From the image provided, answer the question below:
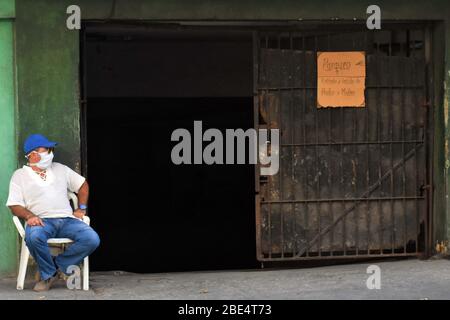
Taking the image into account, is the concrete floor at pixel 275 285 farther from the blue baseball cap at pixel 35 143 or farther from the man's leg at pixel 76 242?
the blue baseball cap at pixel 35 143

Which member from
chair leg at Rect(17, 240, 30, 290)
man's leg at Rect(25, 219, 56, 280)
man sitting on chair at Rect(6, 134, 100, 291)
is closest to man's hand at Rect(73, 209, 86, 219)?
man sitting on chair at Rect(6, 134, 100, 291)

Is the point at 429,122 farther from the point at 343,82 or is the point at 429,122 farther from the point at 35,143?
the point at 35,143

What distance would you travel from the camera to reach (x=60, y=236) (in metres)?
7.82

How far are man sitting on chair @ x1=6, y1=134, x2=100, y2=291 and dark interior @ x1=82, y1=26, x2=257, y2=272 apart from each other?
5094 millimetres

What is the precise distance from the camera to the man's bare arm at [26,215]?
766cm

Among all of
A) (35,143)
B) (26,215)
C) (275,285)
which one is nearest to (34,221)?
(26,215)

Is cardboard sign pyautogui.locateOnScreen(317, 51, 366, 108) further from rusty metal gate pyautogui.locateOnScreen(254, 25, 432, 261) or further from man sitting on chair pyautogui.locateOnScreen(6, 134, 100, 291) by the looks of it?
man sitting on chair pyautogui.locateOnScreen(6, 134, 100, 291)

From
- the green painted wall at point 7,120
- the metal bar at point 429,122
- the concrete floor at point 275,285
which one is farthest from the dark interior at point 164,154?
the concrete floor at point 275,285

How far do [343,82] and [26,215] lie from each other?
3.27 metres

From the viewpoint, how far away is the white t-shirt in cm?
780

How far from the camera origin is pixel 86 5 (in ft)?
27.3

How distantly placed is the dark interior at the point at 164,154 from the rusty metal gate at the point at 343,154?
3.86 meters

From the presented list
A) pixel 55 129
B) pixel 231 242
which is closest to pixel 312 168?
pixel 55 129

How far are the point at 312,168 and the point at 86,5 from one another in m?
2.64
